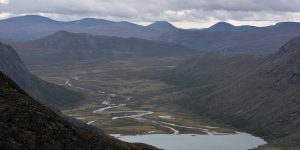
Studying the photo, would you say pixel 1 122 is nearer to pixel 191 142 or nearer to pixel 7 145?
pixel 7 145

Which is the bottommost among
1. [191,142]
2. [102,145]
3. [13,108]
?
[191,142]

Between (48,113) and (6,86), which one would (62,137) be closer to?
(48,113)

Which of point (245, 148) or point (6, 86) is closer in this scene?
point (6, 86)

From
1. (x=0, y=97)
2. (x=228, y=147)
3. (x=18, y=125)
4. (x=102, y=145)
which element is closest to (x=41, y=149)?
(x=18, y=125)

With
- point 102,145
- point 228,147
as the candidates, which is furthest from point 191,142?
point 102,145

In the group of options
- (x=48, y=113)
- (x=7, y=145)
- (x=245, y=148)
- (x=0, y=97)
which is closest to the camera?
(x=7, y=145)

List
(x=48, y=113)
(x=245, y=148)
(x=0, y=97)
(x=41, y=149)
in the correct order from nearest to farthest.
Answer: (x=41, y=149)
(x=0, y=97)
(x=48, y=113)
(x=245, y=148)

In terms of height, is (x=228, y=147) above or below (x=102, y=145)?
below
